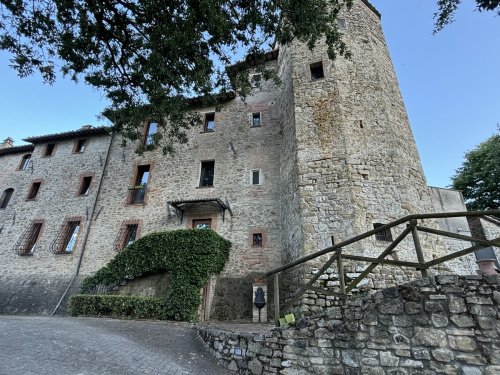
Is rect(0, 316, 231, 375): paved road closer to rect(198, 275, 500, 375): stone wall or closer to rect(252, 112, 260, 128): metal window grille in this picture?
rect(198, 275, 500, 375): stone wall

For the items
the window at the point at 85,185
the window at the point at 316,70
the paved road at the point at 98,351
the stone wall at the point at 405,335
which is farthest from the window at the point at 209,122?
the stone wall at the point at 405,335

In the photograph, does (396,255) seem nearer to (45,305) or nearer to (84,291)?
(84,291)

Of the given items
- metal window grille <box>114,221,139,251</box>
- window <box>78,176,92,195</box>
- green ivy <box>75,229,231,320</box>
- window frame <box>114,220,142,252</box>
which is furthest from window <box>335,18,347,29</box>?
window <box>78,176,92,195</box>

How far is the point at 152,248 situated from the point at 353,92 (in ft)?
30.6

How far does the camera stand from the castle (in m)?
8.55

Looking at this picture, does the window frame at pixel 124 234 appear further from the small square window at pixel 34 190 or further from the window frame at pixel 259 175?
the small square window at pixel 34 190

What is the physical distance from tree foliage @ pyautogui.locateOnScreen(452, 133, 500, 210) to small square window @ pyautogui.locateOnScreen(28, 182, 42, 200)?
26.8 m

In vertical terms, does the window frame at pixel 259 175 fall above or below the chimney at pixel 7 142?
below

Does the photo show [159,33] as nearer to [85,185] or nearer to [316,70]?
[316,70]

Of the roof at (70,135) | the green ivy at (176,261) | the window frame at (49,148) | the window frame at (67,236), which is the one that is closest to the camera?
the green ivy at (176,261)

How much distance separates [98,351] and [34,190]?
14.5 meters

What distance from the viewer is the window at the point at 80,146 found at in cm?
1573

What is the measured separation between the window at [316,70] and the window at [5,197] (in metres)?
18.2

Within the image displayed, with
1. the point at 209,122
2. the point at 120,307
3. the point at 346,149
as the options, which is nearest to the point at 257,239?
the point at 346,149
